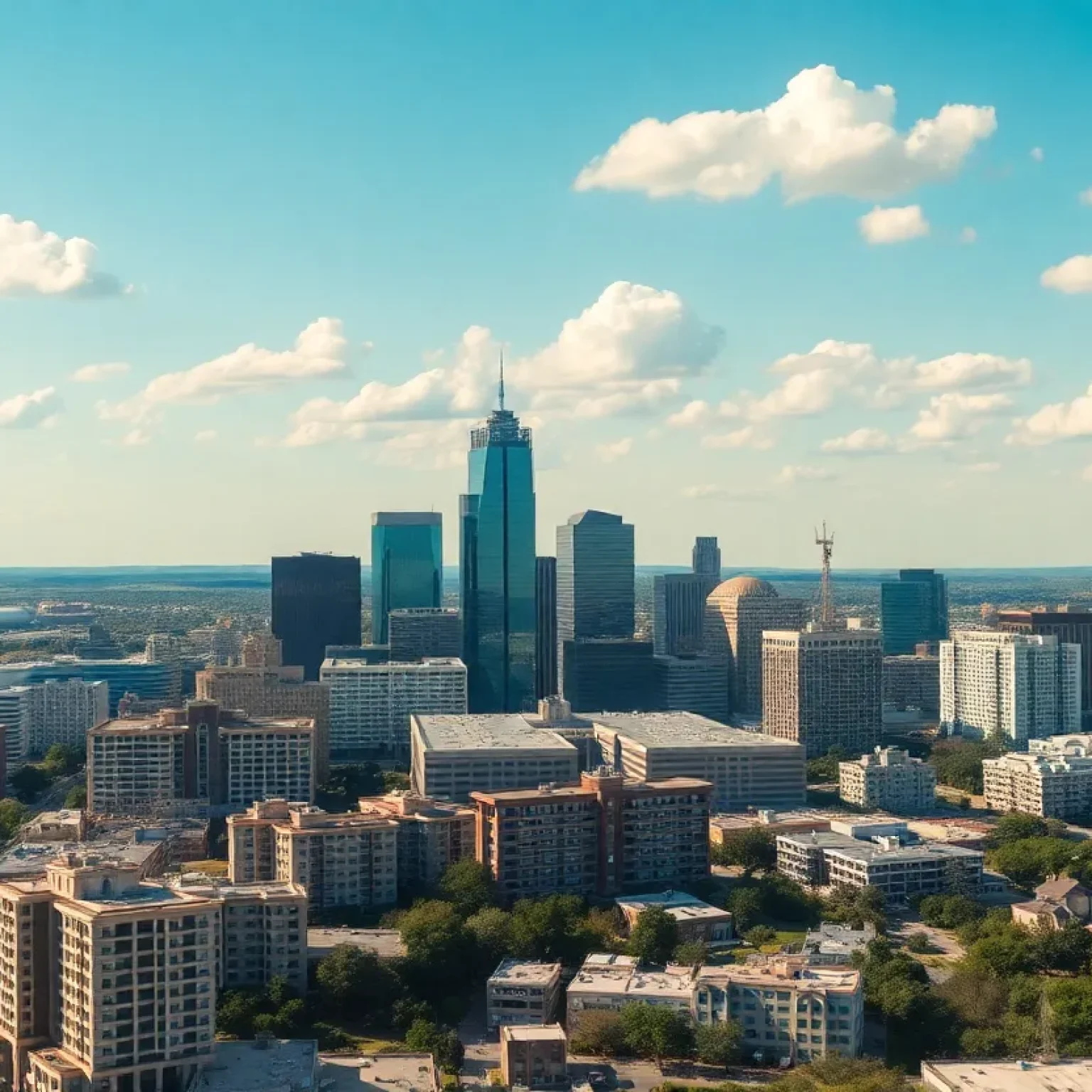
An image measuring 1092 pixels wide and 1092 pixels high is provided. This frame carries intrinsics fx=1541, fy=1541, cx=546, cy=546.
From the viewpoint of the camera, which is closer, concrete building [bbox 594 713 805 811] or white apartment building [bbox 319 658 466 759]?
concrete building [bbox 594 713 805 811]

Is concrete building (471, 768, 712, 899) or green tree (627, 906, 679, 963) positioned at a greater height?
concrete building (471, 768, 712, 899)

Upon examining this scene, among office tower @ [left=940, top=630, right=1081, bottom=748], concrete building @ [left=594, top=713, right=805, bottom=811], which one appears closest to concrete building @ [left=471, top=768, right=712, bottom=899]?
concrete building @ [left=594, top=713, right=805, bottom=811]

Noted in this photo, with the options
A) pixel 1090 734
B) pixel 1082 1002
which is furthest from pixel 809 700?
pixel 1082 1002

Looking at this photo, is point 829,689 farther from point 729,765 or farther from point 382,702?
point 382,702

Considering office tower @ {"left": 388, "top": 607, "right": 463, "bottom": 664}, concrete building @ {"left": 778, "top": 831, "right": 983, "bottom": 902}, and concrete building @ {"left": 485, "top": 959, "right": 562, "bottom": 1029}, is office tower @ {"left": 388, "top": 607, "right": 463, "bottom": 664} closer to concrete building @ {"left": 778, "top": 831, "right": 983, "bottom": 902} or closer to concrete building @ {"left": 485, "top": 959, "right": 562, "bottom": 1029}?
concrete building @ {"left": 778, "top": 831, "right": 983, "bottom": 902}

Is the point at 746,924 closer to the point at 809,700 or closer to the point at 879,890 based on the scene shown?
the point at 879,890

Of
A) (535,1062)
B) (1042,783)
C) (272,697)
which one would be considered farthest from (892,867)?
(272,697)

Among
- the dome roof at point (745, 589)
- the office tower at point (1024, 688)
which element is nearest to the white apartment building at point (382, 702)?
the dome roof at point (745, 589)
